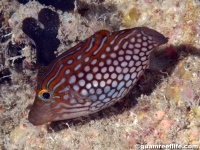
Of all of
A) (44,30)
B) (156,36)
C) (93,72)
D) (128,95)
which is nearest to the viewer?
(93,72)

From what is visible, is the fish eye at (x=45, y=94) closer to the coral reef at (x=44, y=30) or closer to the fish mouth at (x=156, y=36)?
the coral reef at (x=44, y=30)

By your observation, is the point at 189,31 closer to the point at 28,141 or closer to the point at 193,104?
the point at 193,104

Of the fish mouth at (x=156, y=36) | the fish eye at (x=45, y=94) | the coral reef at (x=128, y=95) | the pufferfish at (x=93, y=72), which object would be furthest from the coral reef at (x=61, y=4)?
the fish eye at (x=45, y=94)

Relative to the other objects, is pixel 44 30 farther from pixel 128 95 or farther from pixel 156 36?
pixel 156 36

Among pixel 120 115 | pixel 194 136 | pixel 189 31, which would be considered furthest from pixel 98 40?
pixel 194 136

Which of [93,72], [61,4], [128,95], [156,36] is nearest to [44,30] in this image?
[61,4]

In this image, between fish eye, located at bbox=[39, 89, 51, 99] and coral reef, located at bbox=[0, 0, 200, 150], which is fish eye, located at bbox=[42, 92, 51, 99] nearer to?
fish eye, located at bbox=[39, 89, 51, 99]
